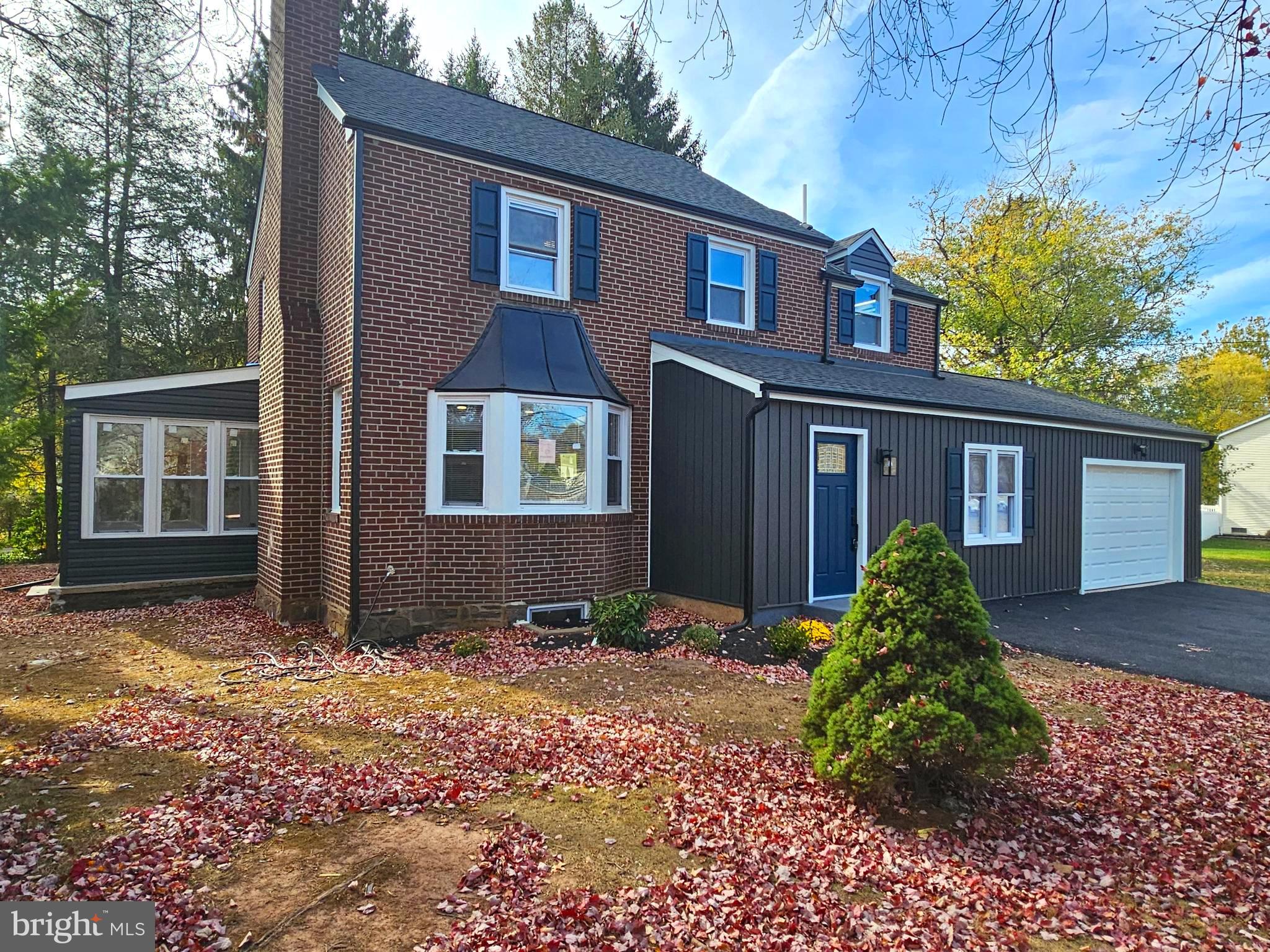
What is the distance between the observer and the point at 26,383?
1485cm

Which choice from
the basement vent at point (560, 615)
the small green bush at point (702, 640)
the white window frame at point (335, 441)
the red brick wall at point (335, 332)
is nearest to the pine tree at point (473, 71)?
the red brick wall at point (335, 332)

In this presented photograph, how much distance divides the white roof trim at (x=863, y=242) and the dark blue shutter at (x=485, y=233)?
6.50 m

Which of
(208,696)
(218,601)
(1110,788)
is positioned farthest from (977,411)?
(218,601)

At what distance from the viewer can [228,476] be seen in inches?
443

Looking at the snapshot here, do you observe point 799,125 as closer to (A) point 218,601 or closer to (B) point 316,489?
(B) point 316,489

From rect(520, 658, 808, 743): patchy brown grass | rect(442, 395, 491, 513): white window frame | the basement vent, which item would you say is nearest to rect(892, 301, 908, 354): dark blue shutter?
the basement vent

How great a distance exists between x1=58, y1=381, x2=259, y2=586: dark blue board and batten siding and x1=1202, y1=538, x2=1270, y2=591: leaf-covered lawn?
18.6 m

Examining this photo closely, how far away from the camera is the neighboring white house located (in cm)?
2922

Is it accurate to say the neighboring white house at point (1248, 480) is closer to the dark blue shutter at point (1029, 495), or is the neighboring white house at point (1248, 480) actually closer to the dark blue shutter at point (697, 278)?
the dark blue shutter at point (1029, 495)

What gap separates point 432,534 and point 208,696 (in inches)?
116

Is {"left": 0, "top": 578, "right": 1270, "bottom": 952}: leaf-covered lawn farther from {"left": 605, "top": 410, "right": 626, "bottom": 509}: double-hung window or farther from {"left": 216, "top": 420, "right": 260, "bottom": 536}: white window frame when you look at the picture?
{"left": 216, "top": 420, "right": 260, "bottom": 536}: white window frame

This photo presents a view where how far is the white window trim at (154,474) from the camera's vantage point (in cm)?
1034

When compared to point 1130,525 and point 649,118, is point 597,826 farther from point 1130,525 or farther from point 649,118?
point 649,118

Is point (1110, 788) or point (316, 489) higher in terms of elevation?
point (316, 489)
